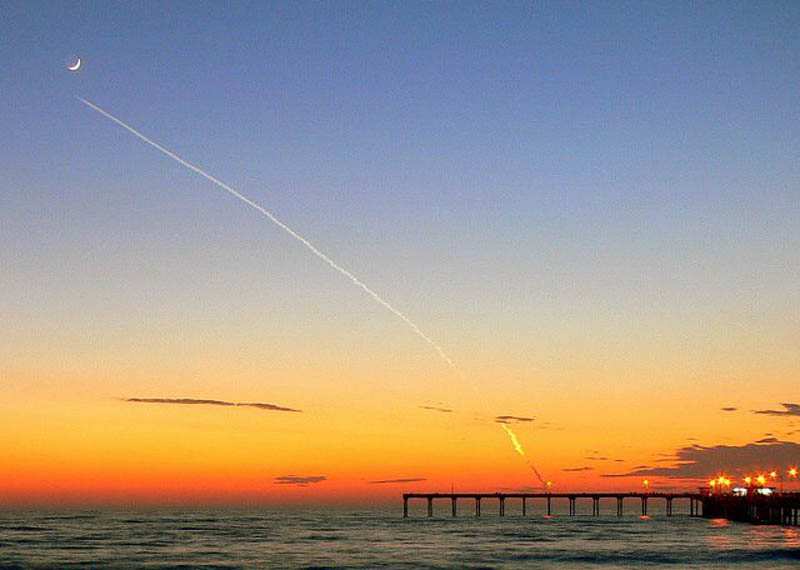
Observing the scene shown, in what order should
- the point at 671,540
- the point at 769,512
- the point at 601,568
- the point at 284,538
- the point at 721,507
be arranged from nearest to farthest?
the point at 601,568
the point at 671,540
the point at 284,538
the point at 769,512
the point at 721,507

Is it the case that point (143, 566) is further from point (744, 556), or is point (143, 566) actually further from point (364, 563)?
point (744, 556)

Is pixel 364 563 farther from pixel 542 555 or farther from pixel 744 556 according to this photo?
pixel 744 556

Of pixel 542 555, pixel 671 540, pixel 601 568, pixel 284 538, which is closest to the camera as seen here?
pixel 601 568

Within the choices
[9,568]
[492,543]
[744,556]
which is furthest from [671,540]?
[9,568]

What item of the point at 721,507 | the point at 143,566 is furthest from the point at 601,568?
the point at 721,507

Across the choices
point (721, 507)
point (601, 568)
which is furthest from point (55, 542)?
point (721, 507)

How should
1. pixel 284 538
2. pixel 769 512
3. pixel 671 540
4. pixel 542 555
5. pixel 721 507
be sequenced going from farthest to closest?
pixel 721 507
pixel 769 512
pixel 284 538
pixel 671 540
pixel 542 555

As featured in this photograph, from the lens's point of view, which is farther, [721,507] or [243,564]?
[721,507]

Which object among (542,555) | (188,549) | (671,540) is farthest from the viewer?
(671,540)

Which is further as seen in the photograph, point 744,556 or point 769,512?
point 769,512
